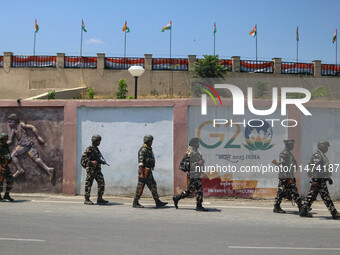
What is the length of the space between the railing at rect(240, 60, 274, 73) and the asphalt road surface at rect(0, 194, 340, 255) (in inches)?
1229

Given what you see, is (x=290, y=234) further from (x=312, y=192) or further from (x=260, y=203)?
(x=260, y=203)

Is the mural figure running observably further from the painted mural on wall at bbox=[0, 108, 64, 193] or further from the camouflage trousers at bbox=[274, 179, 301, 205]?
the camouflage trousers at bbox=[274, 179, 301, 205]

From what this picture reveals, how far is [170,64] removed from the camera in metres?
39.6

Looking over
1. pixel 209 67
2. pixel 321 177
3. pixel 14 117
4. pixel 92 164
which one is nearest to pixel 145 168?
pixel 92 164

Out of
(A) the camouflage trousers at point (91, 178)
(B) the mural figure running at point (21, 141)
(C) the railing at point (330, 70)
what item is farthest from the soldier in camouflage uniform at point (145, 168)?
(C) the railing at point (330, 70)

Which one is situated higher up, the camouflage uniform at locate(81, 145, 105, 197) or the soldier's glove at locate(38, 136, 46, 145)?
the soldier's glove at locate(38, 136, 46, 145)

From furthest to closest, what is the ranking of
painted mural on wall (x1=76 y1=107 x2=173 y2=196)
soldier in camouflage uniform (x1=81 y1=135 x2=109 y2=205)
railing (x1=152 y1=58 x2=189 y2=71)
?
railing (x1=152 y1=58 x2=189 y2=71) → painted mural on wall (x1=76 y1=107 x2=173 y2=196) → soldier in camouflage uniform (x1=81 y1=135 x2=109 y2=205)

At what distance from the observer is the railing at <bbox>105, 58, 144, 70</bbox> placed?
39.3 metres

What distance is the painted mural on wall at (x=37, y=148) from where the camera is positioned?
12.8 m

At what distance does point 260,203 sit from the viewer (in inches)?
459

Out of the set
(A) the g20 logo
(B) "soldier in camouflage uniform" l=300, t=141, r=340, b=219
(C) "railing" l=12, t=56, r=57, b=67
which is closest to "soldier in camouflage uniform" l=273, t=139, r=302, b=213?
(B) "soldier in camouflage uniform" l=300, t=141, r=340, b=219

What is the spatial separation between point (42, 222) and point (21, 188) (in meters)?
5.44

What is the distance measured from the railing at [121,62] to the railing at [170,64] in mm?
1344

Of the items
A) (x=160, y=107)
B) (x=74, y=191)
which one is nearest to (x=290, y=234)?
(x=160, y=107)
